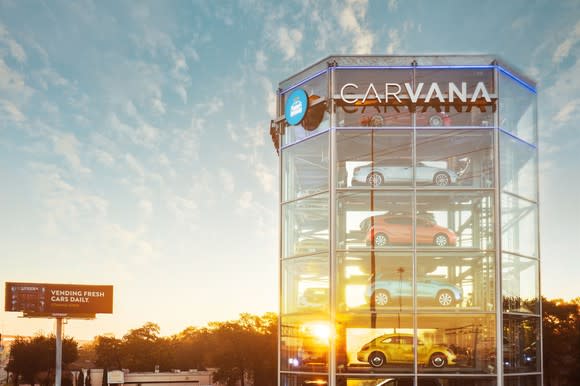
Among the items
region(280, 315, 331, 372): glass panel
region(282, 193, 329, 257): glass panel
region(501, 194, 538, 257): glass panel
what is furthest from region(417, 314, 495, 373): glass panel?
region(282, 193, 329, 257): glass panel

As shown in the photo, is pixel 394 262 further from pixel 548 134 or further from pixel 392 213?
pixel 548 134

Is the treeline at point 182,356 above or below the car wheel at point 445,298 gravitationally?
below

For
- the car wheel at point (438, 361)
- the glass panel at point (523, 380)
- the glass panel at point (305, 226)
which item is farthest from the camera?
the glass panel at point (305, 226)

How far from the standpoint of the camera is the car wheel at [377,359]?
83.4 feet

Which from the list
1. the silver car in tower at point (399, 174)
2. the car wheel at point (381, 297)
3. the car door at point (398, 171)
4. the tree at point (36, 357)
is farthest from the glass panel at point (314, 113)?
the tree at point (36, 357)

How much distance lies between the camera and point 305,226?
92.9 feet

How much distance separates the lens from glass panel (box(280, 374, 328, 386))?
2598cm

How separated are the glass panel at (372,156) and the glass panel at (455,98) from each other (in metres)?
1.17

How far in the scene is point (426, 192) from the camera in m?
26.9

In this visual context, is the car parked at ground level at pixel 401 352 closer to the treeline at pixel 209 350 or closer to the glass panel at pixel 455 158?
the glass panel at pixel 455 158

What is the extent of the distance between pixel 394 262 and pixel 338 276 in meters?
2.22

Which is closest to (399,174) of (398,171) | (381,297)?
(398,171)

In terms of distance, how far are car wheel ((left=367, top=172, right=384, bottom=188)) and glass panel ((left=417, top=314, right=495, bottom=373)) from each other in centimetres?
542

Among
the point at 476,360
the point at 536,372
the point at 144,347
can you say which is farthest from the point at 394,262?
the point at 144,347
